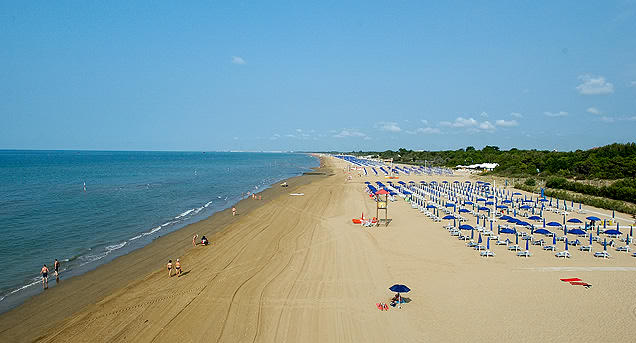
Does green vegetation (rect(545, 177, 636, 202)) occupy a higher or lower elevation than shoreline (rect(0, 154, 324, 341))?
higher

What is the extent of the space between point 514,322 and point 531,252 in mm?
8773

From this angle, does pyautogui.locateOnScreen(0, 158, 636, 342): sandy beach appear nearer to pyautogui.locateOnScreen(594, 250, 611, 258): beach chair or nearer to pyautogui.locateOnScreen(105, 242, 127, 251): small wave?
pyautogui.locateOnScreen(594, 250, 611, 258): beach chair

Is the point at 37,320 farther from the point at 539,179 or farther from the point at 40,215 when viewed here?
the point at 539,179

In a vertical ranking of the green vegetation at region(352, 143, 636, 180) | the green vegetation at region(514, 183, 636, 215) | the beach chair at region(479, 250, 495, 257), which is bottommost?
the beach chair at region(479, 250, 495, 257)

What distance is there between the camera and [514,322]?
11336 millimetres

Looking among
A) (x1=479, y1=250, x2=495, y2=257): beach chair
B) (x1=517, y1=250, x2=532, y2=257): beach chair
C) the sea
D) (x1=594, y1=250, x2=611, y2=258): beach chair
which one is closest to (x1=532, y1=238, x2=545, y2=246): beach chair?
(x1=594, y1=250, x2=611, y2=258): beach chair

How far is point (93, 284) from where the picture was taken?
15492mm

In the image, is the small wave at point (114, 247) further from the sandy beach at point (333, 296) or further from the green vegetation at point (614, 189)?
the green vegetation at point (614, 189)

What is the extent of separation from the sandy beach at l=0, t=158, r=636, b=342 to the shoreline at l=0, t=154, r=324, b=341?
0.06 m

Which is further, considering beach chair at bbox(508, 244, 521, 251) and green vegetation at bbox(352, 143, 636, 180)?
green vegetation at bbox(352, 143, 636, 180)

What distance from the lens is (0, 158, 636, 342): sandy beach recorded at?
10914 mm

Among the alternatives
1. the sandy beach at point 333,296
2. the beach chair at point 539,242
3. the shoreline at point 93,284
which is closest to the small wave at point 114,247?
the shoreline at point 93,284

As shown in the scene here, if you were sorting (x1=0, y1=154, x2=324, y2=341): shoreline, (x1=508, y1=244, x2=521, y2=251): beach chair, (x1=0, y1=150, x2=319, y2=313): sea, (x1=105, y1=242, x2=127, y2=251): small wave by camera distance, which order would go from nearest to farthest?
(x1=0, y1=154, x2=324, y2=341): shoreline → (x1=0, y1=150, x2=319, y2=313): sea → (x1=508, y1=244, x2=521, y2=251): beach chair → (x1=105, y1=242, x2=127, y2=251): small wave

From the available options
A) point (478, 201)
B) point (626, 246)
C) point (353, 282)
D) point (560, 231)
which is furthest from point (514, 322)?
point (478, 201)
